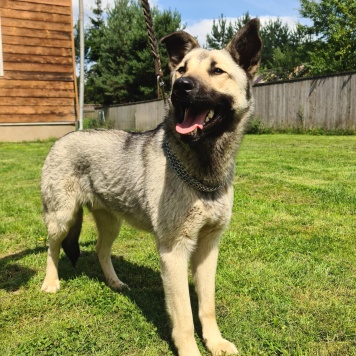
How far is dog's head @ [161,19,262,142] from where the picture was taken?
240 cm

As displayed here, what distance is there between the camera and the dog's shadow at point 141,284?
2949 mm

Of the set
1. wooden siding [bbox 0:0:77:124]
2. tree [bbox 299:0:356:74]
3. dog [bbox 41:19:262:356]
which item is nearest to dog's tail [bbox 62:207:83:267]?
dog [bbox 41:19:262:356]

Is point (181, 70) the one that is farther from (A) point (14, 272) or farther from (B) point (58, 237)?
(A) point (14, 272)

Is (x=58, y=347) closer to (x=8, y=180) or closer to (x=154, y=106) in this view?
(x=8, y=180)

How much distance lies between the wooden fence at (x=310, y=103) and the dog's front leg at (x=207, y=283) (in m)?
14.4

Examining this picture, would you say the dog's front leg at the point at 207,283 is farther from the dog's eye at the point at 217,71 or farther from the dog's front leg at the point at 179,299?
the dog's eye at the point at 217,71

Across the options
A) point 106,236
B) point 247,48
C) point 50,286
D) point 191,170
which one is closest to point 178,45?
point 247,48

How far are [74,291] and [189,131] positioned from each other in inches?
76.9

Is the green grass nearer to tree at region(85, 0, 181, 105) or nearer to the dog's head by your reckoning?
the dog's head

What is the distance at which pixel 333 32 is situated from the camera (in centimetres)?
2973

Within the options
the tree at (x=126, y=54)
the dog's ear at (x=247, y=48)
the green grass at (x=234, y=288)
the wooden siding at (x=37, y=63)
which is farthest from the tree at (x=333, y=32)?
the dog's ear at (x=247, y=48)

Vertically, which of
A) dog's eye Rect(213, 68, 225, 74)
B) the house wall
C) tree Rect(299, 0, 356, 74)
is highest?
tree Rect(299, 0, 356, 74)

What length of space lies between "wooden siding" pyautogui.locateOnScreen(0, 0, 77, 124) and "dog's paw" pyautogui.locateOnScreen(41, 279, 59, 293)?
40.0ft

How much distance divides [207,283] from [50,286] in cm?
154
